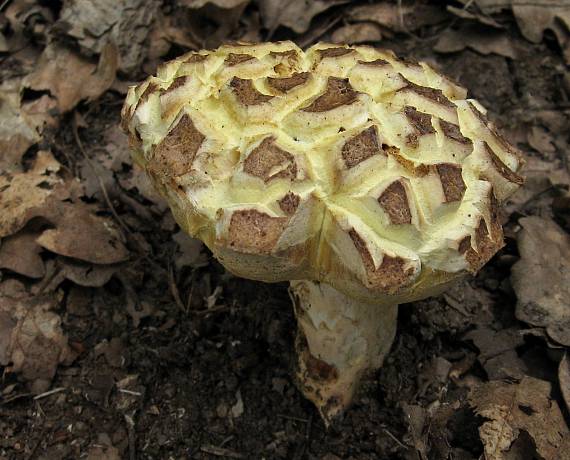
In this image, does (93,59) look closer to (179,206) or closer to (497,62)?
(179,206)

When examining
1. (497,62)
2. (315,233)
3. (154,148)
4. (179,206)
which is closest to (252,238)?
(315,233)

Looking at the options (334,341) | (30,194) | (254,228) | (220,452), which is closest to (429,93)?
(254,228)

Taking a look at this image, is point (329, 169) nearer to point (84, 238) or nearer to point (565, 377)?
point (565, 377)

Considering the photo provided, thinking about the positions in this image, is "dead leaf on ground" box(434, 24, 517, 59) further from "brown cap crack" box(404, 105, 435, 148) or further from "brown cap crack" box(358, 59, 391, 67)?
"brown cap crack" box(404, 105, 435, 148)

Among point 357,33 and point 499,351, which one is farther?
point 357,33

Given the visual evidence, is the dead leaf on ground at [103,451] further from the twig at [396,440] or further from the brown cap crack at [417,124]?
the brown cap crack at [417,124]

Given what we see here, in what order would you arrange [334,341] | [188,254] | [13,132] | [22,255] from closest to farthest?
[334,341] < [22,255] < [188,254] < [13,132]
